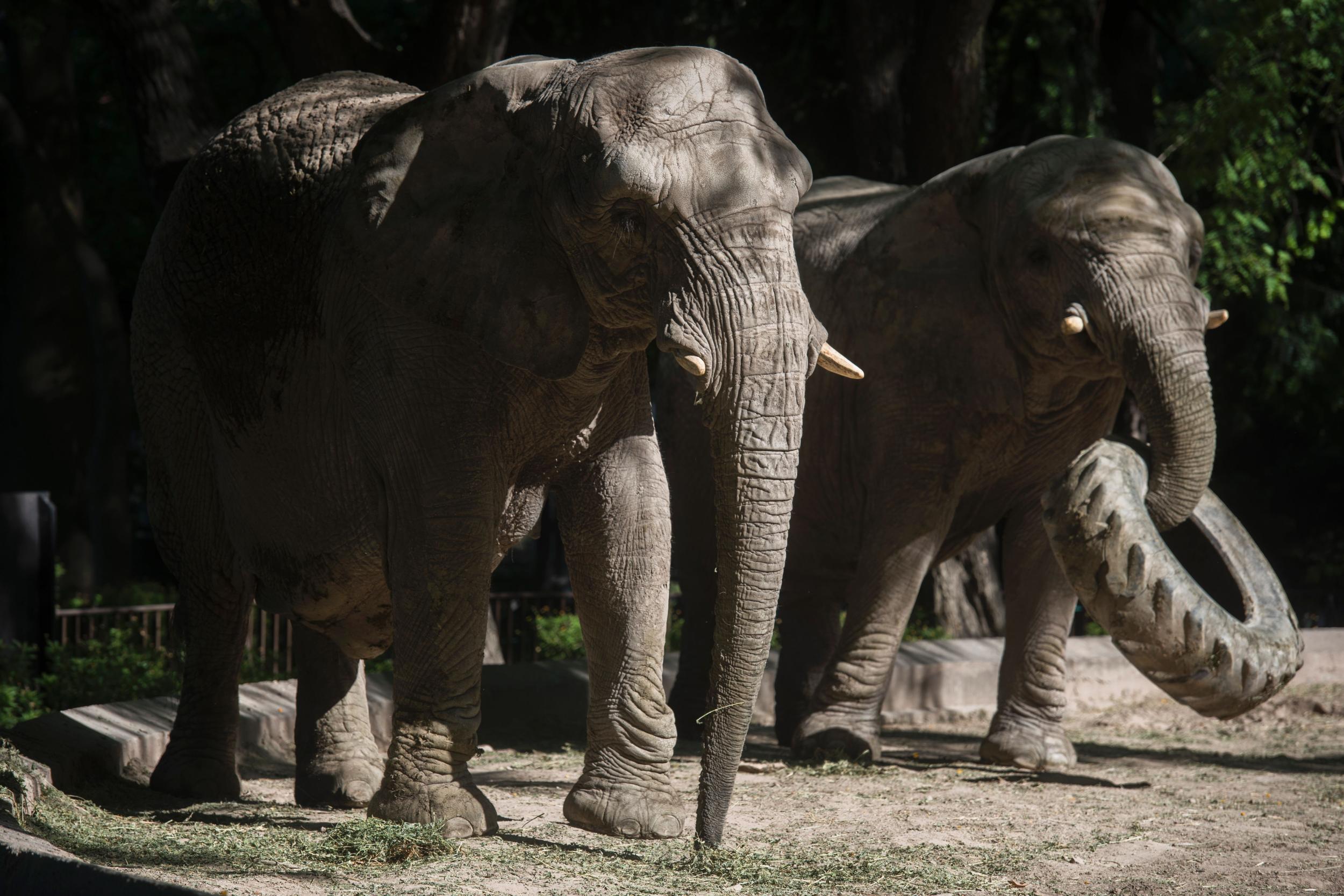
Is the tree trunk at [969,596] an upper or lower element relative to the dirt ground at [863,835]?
upper

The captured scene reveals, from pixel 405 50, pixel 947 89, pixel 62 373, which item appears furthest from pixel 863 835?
pixel 62 373

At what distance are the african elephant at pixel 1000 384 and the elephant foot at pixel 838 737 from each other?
0.01 meters

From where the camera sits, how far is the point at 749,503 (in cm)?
465

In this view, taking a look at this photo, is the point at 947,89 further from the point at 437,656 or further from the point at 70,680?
the point at 437,656

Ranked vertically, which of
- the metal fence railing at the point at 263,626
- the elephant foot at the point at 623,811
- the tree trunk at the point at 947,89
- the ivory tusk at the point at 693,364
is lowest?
the elephant foot at the point at 623,811

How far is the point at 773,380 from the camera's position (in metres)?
4.59

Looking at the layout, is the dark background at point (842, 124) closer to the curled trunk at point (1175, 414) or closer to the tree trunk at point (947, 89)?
the tree trunk at point (947, 89)

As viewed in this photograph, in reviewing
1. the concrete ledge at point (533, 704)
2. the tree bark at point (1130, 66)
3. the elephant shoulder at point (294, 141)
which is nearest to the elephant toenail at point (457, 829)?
the concrete ledge at point (533, 704)

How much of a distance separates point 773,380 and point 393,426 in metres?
1.43

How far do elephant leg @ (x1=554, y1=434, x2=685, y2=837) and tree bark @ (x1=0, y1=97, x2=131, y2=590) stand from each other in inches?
431

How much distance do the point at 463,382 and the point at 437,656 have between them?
894mm

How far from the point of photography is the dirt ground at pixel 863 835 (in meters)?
4.87

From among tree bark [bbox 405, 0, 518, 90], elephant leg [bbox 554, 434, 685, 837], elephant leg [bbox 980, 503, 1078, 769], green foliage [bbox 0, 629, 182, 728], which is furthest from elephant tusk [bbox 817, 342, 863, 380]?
tree bark [bbox 405, 0, 518, 90]

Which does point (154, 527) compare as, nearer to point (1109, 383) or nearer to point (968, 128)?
point (1109, 383)
